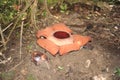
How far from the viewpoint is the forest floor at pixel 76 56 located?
266 centimetres

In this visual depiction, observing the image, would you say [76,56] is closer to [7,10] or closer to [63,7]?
[63,7]

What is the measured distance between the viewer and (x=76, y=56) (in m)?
2.82

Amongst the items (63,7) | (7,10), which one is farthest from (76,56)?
(7,10)

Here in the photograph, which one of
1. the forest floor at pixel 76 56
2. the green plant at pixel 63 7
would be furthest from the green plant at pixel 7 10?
the green plant at pixel 63 7

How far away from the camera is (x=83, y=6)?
3.43m

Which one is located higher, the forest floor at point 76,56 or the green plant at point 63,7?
the green plant at point 63,7

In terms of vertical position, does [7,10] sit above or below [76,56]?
above

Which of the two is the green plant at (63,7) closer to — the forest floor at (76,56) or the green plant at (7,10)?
the forest floor at (76,56)

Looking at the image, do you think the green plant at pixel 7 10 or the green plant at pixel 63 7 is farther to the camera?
the green plant at pixel 63 7

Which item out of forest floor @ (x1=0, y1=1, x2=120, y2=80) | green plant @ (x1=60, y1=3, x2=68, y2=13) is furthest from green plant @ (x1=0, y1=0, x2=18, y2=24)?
green plant @ (x1=60, y1=3, x2=68, y2=13)

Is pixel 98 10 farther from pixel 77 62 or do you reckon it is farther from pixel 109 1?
pixel 77 62

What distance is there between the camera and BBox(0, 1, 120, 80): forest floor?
2.66m

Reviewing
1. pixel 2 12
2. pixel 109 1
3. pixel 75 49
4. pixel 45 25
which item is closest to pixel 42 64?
pixel 75 49

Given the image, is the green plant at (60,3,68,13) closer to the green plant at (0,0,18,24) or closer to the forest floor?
the forest floor
